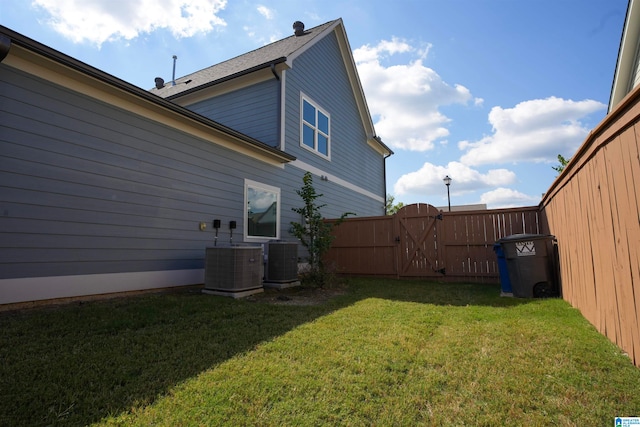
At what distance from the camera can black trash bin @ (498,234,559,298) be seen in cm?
533

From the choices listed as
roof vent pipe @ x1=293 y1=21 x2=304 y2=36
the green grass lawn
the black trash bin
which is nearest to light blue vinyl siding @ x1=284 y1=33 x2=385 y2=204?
roof vent pipe @ x1=293 y1=21 x2=304 y2=36

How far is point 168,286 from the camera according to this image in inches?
224

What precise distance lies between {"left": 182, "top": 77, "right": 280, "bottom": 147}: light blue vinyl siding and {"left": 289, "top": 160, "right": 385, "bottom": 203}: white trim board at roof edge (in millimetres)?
1147

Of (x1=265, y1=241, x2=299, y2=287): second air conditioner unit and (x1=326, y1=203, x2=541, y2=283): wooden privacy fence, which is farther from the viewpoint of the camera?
(x1=326, y1=203, x2=541, y2=283): wooden privacy fence

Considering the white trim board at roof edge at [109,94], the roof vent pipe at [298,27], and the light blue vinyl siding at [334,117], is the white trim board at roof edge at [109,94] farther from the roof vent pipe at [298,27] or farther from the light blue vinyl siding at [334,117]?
the roof vent pipe at [298,27]

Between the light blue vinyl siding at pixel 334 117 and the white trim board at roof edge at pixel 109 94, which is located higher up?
the light blue vinyl siding at pixel 334 117

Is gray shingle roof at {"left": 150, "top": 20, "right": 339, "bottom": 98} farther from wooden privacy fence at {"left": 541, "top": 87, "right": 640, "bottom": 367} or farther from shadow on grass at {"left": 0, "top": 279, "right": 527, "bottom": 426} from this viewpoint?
wooden privacy fence at {"left": 541, "top": 87, "right": 640, "bottom": 367}

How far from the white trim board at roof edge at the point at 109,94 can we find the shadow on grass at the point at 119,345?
301 centimetres

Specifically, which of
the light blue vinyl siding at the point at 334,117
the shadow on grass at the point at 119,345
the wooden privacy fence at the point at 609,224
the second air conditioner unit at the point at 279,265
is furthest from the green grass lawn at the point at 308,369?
the light blue vinyl siding at the point at 334,117

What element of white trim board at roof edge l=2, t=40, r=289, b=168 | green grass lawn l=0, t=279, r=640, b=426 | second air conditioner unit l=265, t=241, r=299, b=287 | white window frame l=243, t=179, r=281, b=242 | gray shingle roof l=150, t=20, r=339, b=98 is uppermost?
gray shingle roof l=150, t=20, r=339, b=98

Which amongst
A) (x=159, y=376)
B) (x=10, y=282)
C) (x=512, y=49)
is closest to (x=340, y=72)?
(x=512, y=49)

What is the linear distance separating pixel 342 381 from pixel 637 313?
211 cm

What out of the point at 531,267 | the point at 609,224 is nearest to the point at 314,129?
Answer: the point at 531,267

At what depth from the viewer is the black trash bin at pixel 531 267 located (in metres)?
5.33
